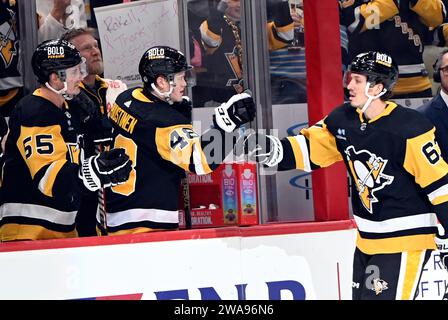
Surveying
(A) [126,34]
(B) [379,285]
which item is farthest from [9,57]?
(B) [379,285]

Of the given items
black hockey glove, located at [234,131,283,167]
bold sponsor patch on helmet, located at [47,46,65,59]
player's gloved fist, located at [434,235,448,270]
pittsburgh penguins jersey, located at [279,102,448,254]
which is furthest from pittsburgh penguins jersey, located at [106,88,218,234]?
player's gloved fist, located at [434,235,448,270]

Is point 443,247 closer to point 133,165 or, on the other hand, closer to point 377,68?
point 377,68

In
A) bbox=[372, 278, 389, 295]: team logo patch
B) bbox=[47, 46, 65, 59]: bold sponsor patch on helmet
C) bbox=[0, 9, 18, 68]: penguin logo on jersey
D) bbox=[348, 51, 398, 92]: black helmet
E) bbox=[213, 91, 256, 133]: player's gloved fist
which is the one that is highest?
bbox=[0, 9, 18, 68]: penguin logo on jersey

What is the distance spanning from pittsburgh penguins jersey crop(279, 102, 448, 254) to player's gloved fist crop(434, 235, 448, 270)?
0.08 m

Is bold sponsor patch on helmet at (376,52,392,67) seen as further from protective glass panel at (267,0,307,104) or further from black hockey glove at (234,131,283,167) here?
protective glass panel at (267,0,307,104)

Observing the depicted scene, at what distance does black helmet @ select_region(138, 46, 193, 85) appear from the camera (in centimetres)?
531

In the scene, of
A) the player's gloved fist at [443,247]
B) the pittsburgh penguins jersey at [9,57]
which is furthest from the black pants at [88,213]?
the player's gloved fist at [443,247]

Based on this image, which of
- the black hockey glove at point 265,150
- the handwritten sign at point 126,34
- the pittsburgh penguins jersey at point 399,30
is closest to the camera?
the black hockey glove at point 265,150

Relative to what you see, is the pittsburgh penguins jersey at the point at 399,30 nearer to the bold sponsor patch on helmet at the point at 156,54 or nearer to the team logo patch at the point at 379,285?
the bold sponsor patch on helmet at the point at 156,54

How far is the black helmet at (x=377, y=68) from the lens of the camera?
16.6 ft

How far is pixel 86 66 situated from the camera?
576 cm

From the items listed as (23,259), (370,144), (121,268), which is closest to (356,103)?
(370,144)

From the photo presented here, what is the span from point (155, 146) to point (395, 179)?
108 cm
